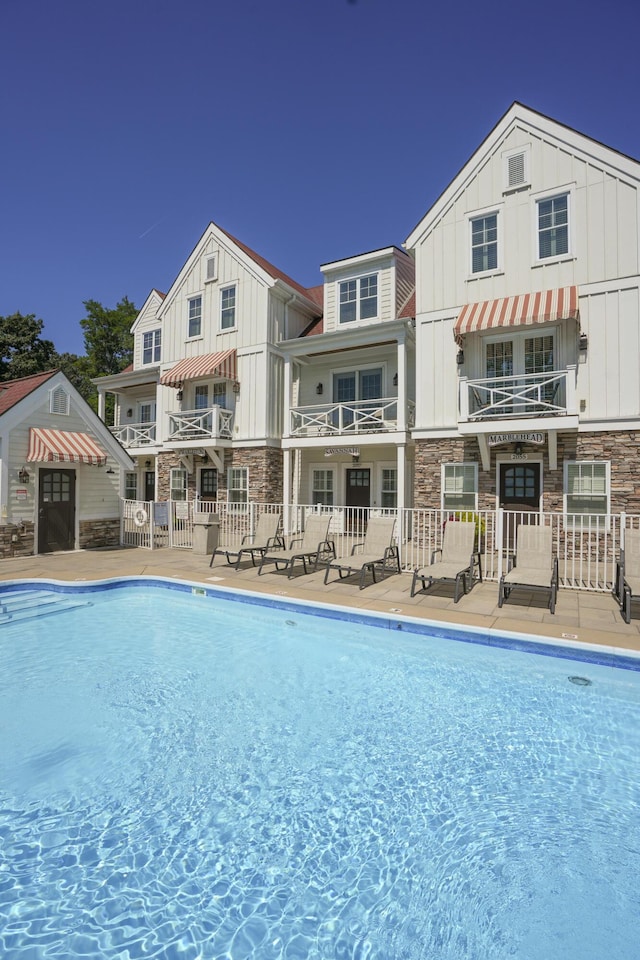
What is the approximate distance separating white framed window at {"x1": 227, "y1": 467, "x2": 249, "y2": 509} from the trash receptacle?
4.88 meters

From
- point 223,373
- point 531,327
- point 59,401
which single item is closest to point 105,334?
point 223,373

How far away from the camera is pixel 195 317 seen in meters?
20.7

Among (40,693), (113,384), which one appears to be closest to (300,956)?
(40,693)

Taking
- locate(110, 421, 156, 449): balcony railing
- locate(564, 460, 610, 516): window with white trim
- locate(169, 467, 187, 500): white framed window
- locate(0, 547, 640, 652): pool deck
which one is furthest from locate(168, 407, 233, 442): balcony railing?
locate(564, 460, 610, 516): window with white trim

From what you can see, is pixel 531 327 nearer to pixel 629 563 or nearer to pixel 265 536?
pixel 629 563

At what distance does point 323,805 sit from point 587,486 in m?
11.5

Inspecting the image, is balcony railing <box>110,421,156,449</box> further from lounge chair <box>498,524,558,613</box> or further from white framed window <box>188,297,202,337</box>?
lounge chair <box>498,524,558,613</box>

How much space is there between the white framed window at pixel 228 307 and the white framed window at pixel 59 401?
7.44 metres

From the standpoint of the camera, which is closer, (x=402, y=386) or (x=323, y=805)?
(x=323, y=805)

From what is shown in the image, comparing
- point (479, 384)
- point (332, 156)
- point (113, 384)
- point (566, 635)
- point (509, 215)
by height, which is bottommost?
point (566, 635)

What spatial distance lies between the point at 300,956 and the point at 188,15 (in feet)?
45.2

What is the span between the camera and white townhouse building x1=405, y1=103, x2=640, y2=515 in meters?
12.4

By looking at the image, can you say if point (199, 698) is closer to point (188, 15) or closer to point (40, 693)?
point (40, 693)

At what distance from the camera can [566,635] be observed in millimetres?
6668
